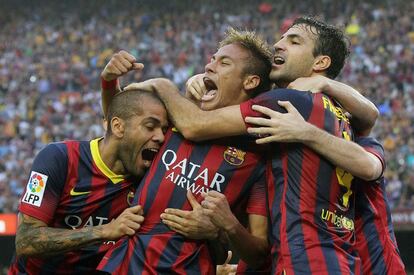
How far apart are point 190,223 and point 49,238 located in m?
0.89

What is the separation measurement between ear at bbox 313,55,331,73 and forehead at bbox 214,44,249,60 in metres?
0.43

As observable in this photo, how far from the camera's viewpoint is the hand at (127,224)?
4207 millimetres

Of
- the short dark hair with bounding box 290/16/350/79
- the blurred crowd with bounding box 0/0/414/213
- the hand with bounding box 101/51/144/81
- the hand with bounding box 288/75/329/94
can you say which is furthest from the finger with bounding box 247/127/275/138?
the blurred crowd with bounding box 0/0/414/213

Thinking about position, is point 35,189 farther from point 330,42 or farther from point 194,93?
point 330,42

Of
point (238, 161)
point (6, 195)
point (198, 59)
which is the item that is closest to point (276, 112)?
point (238, 161)

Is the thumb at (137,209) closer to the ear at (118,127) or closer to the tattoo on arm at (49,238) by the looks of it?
the tattoo on arm at (49,238)

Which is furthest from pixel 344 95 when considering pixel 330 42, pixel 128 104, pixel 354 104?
pixel 128 104

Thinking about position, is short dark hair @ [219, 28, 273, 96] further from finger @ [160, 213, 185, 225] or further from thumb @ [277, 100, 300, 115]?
finger @ [160, 213, 185, 225]

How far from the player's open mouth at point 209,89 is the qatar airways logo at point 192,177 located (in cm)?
49

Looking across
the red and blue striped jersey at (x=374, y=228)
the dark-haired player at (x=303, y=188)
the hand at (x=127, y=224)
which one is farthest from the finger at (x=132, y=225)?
the red and blue striped jersey at (x=374, y=228)

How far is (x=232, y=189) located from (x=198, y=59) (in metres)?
17.9

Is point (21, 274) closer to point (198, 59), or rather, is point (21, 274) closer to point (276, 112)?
point (276, 112)

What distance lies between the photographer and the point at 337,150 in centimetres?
405

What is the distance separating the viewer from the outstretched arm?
405 centimetres
